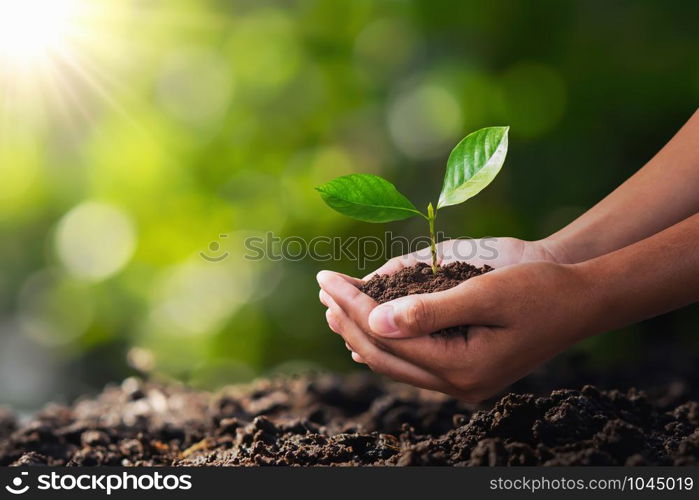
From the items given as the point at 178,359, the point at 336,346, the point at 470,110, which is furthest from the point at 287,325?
the point at 470,110

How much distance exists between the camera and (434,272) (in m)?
1.21

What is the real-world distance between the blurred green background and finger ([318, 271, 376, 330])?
1317mm

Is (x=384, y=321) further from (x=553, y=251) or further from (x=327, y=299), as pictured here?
(x=553, y=251)

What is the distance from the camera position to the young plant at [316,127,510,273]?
1110 mm

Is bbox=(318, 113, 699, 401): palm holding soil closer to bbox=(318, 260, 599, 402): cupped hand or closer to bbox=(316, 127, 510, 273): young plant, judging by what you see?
bbox=(318, 260, 599, 402): cupped hand

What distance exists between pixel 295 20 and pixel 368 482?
2.08 metres

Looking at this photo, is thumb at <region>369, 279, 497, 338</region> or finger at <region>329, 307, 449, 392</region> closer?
thumb at <region>369, 279, 497, 338</region>

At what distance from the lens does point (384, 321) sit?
1.03 meters

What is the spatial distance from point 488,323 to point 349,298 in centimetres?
24

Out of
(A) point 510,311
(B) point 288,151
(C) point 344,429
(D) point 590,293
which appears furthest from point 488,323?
(B) point 288,151

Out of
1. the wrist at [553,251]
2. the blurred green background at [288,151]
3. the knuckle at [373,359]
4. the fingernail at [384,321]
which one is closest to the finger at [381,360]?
the knuckle at [373,359]

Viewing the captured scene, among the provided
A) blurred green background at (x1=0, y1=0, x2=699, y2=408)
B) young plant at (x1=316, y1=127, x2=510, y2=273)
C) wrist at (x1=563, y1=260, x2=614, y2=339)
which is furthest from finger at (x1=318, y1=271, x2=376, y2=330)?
blurred green background at (x1=0, y1=0, x2=699, y2=408)

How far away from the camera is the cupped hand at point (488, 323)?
3.30 feet

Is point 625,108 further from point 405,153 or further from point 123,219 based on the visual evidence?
point 123,219
